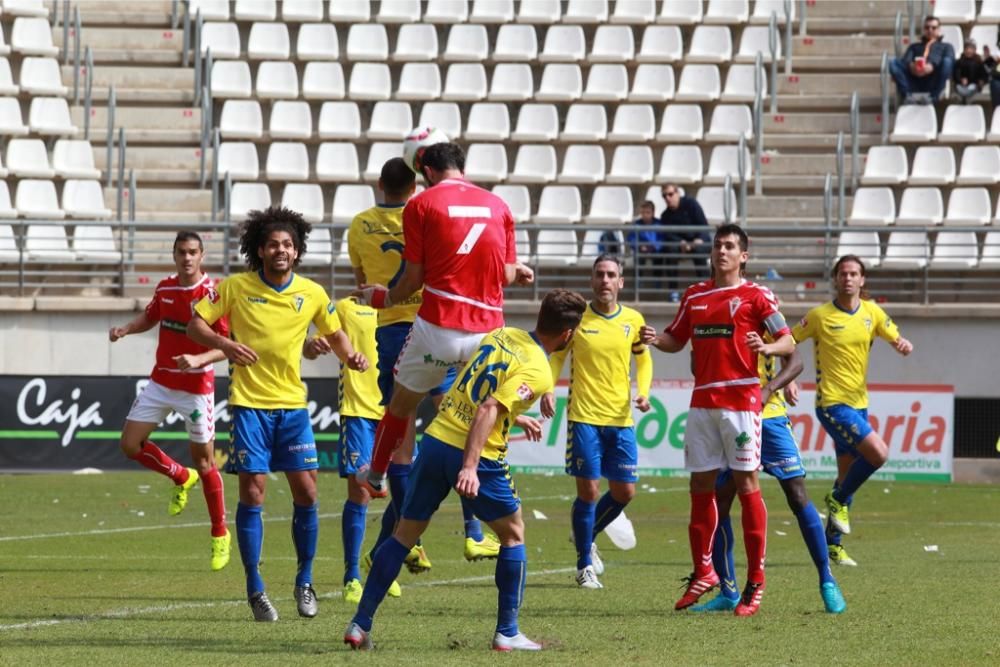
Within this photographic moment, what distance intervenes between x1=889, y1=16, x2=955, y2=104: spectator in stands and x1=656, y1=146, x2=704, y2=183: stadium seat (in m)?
3.27

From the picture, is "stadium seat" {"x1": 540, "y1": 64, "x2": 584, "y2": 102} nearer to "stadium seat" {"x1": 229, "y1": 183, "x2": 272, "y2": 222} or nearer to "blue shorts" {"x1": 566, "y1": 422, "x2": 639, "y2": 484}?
"stadium seat" {"x1": 229, "y1": 183, "x2": 272, "y2": 222}

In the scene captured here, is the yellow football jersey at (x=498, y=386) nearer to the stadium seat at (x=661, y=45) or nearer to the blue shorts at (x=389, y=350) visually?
the blue shorts at (x=389, y=350)

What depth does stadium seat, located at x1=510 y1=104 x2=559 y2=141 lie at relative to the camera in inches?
1032

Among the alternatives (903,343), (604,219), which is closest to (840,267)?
(903,343)

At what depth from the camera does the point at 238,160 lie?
85.6 ft

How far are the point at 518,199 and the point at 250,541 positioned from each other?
16229 millimetres

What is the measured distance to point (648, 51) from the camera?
27.2 m

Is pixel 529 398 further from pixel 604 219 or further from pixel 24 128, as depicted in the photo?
pixel 24 128

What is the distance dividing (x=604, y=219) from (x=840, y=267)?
10741 millimetres

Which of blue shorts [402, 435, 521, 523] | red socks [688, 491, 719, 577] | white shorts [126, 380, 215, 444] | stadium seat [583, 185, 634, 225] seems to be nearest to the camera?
blue shorts [402, 435, 521, 523]

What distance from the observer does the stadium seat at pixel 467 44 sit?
27.2 metres

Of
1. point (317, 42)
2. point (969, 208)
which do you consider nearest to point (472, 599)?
point (969, 208)

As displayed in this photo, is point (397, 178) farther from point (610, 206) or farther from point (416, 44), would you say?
point (416, 44)

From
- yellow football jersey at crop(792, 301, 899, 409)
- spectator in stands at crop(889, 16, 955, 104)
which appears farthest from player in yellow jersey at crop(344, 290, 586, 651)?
spectator in stands at crop(889, 16, 955, 104)
